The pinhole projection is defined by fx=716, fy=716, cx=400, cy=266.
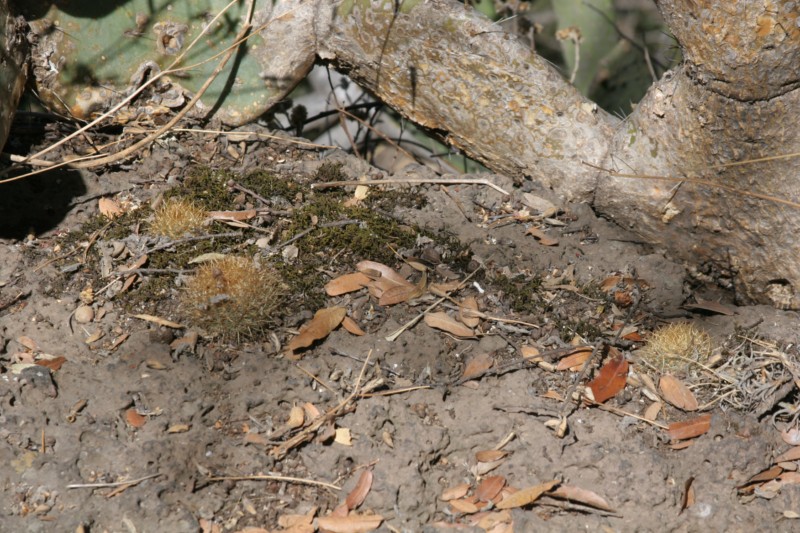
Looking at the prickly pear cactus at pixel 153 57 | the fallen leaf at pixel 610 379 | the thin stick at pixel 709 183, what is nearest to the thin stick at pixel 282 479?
the fallen leaf at pixel 610 379

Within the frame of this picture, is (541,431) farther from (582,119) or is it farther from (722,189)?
(582,119)

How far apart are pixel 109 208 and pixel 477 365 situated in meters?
1.35

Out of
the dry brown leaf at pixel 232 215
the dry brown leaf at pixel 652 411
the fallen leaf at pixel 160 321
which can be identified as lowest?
the dry brown leaf at pixel 652 411

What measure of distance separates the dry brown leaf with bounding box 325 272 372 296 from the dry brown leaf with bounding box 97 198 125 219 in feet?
2.60

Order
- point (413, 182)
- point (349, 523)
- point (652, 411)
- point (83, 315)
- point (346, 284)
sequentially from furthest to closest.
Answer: point (413, 182) → point (346, 284) → point (83, 315) → point (652, 411) → point (349, 523)

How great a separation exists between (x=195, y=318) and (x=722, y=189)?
1.66m

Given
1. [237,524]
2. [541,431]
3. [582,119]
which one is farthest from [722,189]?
[237,524]

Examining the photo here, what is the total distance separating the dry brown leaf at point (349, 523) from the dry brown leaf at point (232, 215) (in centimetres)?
104

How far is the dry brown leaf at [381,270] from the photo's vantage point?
2.20 meters

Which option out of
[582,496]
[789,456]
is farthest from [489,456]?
[789,456]

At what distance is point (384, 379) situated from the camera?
1946 millimetres

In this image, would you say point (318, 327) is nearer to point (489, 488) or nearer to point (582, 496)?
point (489, 488)

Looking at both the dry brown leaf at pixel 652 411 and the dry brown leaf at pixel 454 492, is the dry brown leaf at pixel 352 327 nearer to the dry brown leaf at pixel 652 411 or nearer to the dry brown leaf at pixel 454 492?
the dry brown leaf at pixel 454 492

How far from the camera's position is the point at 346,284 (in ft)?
7.12
